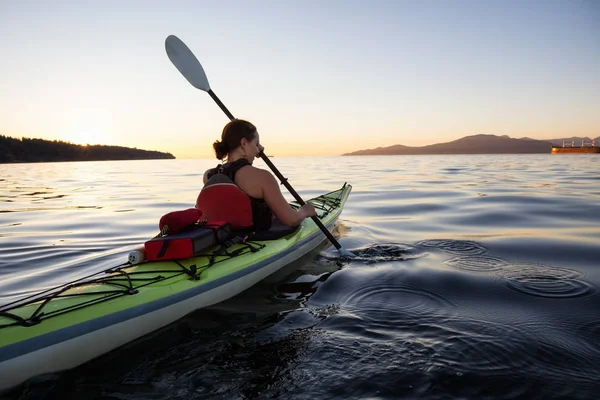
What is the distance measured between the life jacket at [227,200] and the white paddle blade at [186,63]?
2.67 metres

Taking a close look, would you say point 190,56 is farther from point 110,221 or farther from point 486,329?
point 486,329

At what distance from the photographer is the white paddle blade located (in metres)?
6.80

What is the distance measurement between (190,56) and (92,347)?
17.8 ft

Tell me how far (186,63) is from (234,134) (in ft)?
9.66

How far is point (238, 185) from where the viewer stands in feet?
15.4

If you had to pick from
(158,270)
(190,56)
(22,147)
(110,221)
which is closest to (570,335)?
(158,270)

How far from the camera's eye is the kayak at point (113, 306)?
252 cm

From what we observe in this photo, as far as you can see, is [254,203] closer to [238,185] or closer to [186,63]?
[238,185]

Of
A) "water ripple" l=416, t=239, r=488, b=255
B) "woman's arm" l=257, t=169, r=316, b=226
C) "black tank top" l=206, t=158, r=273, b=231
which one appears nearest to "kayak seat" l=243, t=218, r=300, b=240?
"black tank top" l=206, t=158, r=273, b=231

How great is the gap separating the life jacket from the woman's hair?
8.9 inches

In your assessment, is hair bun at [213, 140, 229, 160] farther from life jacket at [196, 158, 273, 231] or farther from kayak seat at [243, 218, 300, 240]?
kayak seat at [243, 218, 300, 240]

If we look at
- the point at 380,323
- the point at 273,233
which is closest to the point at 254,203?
the point at 273,233

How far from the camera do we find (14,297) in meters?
4.59

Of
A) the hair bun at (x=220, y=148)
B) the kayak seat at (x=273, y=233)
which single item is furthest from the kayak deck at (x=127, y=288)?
the hair bun at (x=220, y=148)
